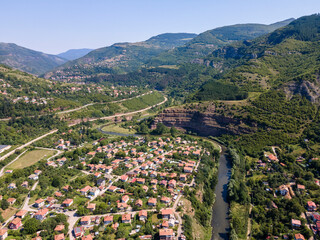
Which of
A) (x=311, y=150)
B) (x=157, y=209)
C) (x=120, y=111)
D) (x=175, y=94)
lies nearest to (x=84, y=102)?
(x=120, y=111)

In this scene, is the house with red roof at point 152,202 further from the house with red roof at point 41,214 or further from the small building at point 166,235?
the house with red roof at point 41,214

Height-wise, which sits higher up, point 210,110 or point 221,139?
point 210,110

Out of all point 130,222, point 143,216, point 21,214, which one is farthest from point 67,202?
point 143,216

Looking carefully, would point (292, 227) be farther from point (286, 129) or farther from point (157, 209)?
point (286, 129)

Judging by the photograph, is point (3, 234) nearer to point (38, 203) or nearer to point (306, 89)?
point (38, 203)

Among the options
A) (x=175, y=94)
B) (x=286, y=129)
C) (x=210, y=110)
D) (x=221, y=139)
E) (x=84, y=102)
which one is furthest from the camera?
(x=175, y=94)

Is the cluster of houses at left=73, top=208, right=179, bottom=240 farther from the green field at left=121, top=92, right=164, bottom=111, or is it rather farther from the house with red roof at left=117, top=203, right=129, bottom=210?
the green field at left=121, top=92, right=164, bottom=111
